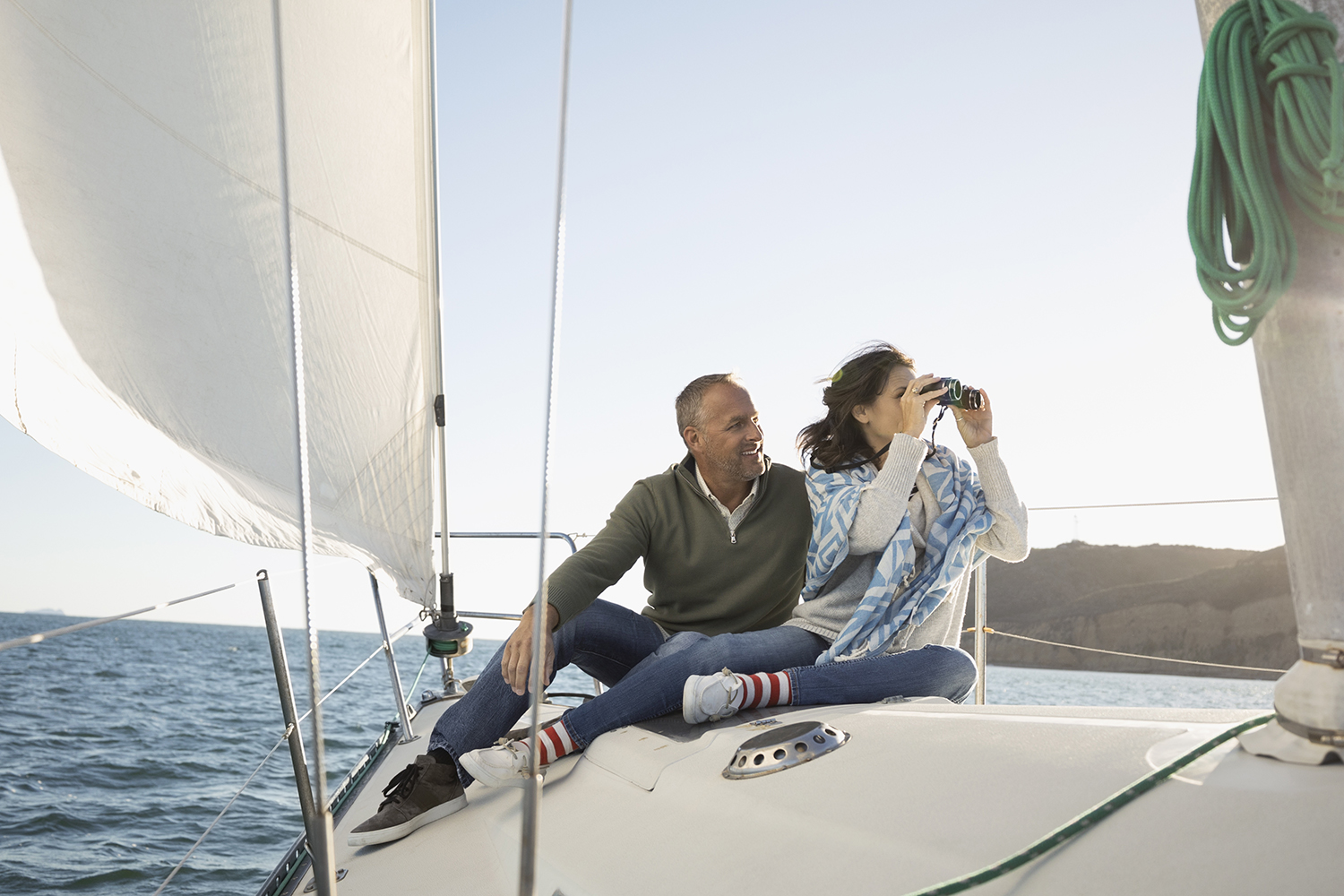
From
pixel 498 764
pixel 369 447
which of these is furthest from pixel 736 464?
pixel 369 447

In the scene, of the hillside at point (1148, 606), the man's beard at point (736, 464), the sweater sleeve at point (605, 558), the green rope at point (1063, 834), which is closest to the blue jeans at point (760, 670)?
the sweater sleeve at point (605, 558)

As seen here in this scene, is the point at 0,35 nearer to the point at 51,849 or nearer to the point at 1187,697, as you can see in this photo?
the point at 51,849

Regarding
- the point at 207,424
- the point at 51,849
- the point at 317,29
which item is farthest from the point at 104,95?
the point at 51,849

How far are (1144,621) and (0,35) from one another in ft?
71.0

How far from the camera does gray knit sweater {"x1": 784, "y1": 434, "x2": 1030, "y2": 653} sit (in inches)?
59.2

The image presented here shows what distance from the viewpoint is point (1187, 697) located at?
15727 mm

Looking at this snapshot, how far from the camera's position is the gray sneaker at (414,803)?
1.28 meters

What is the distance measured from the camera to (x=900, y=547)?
1.49 meters

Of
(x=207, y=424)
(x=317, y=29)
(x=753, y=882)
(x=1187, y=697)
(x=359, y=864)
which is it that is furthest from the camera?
(x=1187, y=697)

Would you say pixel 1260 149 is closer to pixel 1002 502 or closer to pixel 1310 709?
pixel 1310 709

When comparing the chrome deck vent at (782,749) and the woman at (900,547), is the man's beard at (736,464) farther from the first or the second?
the chrome deck vent at (782,749)

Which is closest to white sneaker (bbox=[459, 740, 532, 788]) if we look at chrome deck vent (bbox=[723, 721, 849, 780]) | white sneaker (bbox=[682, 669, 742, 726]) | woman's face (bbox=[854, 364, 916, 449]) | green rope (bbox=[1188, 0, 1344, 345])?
white sneaker (bbox=[682, 669, 742, 726])

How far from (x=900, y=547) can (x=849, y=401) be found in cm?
39

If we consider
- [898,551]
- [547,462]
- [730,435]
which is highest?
[730,435]
